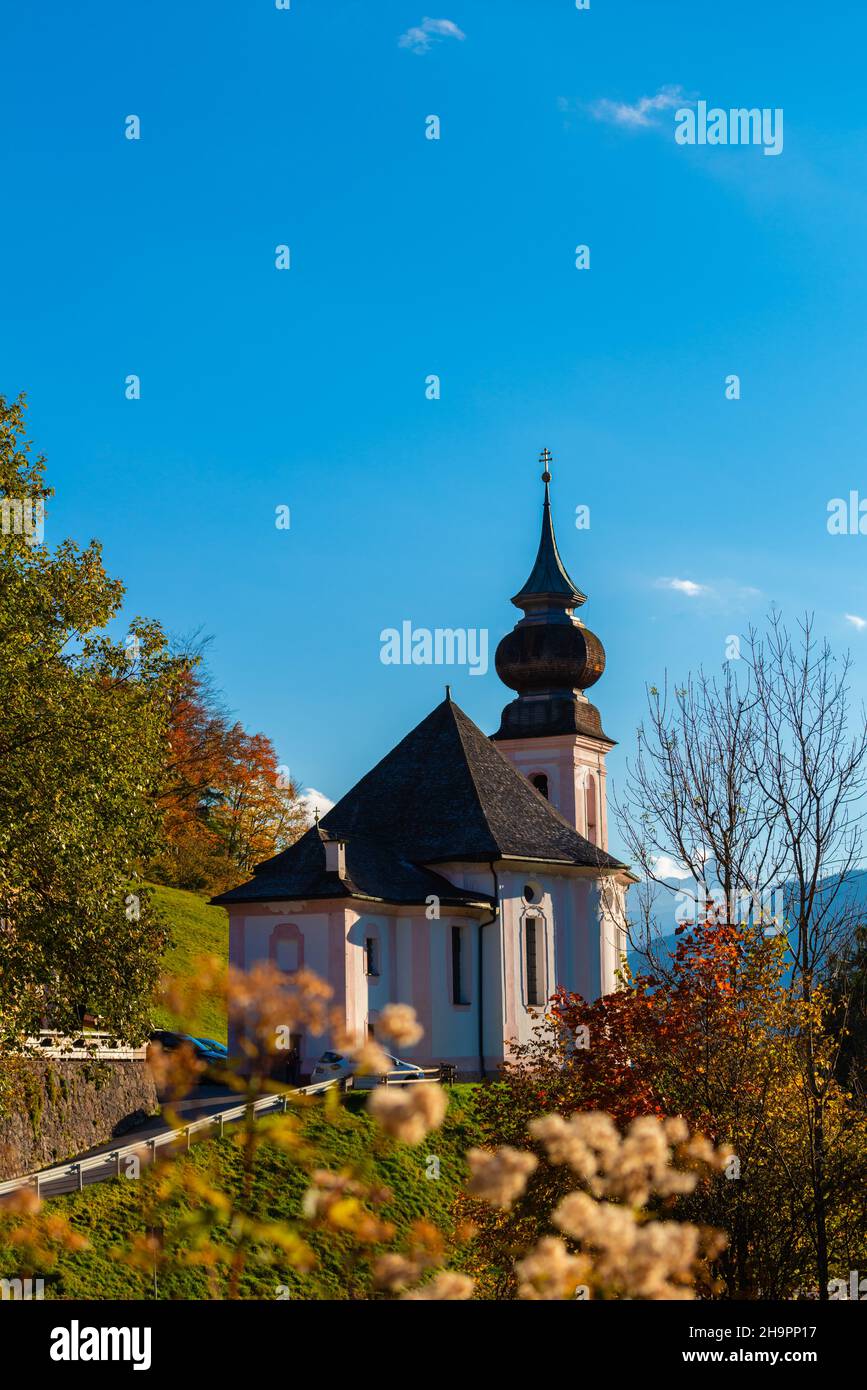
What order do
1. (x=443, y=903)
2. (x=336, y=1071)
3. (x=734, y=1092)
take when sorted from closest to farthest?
1. (x=734, y=1092)
2. (x=336, y=1071)
3. (x=443, y=903)

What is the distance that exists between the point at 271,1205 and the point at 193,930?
35.9 metres

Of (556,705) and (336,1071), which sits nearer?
(336,1071)

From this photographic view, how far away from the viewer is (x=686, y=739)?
68.6 ft

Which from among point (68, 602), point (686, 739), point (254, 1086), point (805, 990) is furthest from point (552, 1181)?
point (254, 1086)

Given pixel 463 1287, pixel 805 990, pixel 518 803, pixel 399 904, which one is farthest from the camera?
pixel 518 803

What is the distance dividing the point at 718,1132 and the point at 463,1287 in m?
15.0

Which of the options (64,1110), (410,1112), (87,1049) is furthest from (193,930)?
(410,1112)

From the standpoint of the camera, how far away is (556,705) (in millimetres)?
66688

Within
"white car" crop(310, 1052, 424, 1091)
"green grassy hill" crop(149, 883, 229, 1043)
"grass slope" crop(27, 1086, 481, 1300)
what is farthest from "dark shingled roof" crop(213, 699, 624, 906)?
"green grassy hill" crop(149, 883, 229, 1043)

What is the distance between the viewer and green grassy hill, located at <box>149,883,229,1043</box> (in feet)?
191

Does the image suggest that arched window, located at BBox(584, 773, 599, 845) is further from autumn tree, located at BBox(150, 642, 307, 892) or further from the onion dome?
autumn tree, located at BBox(150, 642, 307, 892)

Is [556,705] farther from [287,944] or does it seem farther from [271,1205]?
[271,1205]

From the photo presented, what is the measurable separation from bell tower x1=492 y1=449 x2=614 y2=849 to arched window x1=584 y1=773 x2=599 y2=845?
4 centimetres
